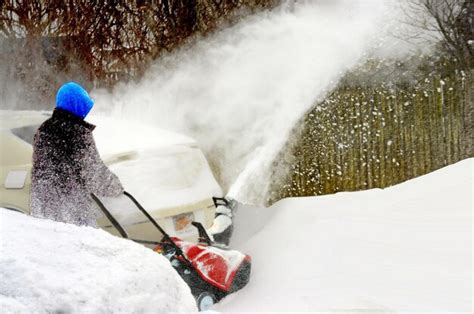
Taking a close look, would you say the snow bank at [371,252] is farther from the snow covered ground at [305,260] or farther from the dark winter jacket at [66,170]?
the dark winter jacket at [66,170]

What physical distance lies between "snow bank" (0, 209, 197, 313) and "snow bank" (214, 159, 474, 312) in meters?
2.46

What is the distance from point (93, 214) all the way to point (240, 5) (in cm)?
655

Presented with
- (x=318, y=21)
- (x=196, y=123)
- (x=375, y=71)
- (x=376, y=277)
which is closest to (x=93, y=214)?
(x=376, y=277)

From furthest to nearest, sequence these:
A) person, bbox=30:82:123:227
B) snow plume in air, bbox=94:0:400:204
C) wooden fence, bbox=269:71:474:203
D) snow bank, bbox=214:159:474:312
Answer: snow plume in air, bbox=94:0:400:204 < wooden fence, bbox=269:71:474:203 < snow bank, bbox=214:159:474:312 < person, bbox=30:82:123:227

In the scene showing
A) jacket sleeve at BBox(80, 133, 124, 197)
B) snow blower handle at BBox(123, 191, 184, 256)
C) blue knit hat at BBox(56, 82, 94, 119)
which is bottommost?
snow blower handle at BBox(123, 191, 184, 256)

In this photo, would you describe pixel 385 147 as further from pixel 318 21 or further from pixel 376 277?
pixel 376 277

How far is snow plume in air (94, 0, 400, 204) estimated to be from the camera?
8.55 meters

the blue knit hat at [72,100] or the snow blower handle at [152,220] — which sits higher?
the blue knit hat at [72,100]

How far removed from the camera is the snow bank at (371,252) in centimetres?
454

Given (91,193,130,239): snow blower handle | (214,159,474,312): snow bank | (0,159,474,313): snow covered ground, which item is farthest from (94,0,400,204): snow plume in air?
(91,193,130,239): snow blower handle

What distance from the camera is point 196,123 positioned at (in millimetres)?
9016

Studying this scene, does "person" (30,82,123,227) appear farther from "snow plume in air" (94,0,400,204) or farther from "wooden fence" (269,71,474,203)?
"wooden fence" (269,71,474,203)

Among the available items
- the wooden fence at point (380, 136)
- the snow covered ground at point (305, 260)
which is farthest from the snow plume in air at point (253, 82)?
the snow covered ground at point (305, 260)

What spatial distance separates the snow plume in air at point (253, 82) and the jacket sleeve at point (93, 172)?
145 inches
